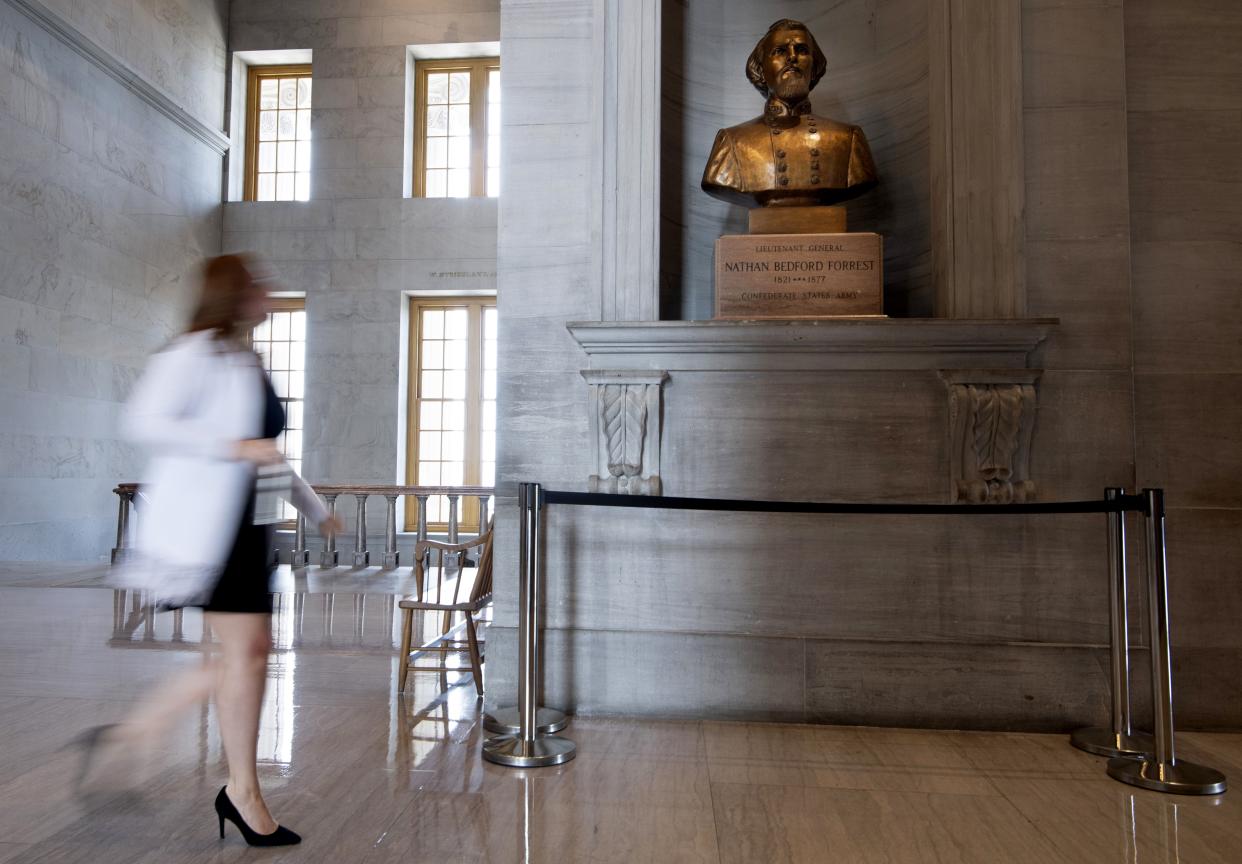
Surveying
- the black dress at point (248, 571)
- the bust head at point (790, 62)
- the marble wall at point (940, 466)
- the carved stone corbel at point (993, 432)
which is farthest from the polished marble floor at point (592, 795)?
the bust head at point (790, 62)

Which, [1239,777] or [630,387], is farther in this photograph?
[630,387]

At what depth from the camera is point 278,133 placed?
15.3m

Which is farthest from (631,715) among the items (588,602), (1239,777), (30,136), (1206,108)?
(30,136)

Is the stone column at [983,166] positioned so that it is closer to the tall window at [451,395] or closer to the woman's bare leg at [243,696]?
the woman's bare leg at [243,696]

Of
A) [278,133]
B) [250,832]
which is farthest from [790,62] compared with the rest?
[278,133]

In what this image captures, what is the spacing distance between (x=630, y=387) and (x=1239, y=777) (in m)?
2.93

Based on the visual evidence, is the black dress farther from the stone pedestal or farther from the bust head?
the bust head

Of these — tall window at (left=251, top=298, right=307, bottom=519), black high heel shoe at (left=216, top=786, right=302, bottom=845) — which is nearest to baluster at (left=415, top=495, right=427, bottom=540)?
tall window at (left=251, top=298, right=307, bottom=519)

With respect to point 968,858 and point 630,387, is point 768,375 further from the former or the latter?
point 968,858

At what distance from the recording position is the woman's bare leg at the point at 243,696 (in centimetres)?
264

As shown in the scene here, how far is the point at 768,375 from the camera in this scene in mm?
4383

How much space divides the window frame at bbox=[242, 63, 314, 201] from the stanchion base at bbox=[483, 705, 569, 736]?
535 inches

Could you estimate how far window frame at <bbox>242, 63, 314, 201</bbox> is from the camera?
50.2 ft

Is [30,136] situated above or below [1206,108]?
above
